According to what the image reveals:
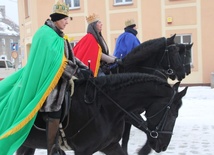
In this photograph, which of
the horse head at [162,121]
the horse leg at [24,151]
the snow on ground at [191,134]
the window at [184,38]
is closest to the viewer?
the horse head at [162,121]

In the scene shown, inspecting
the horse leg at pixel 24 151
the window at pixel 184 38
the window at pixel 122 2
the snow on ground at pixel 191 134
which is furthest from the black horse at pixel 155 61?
the window at pixel 122 2

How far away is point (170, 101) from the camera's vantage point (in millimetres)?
3633

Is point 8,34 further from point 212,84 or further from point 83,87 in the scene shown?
point 83,87

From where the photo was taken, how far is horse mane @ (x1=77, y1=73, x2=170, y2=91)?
379 centimetres

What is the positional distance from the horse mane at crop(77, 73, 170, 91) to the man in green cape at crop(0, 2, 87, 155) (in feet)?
1.08

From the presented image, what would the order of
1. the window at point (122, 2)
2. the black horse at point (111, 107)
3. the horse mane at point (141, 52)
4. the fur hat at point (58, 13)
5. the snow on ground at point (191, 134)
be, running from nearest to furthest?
the black horse at point (111, 107) < the fur hat at point (58, 13) < the horse mane at point (141, 52) < the snow on ground at point (191, 134) < the window at point (122, 2)

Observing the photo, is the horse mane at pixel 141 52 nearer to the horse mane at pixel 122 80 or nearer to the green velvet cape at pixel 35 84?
the horse mane at pixel 122 80

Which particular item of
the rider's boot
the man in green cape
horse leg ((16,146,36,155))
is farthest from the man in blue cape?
the rider's boot

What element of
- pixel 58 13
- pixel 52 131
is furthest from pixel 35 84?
pixel 58 13

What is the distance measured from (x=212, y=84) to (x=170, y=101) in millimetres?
15273

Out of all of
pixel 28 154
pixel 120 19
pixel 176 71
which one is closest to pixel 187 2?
pixel 120 19

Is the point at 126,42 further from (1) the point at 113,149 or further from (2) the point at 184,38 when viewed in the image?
(2) the point at 184,38

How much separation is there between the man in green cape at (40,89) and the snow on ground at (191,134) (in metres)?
2.78

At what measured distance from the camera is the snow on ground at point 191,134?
656 centimetres
